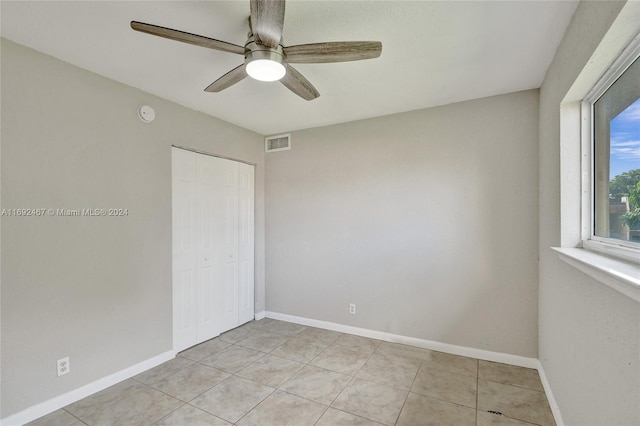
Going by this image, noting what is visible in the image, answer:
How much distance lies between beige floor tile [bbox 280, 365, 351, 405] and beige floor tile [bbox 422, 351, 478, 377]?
32.8 inches

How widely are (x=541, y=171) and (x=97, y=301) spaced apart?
12.2ft

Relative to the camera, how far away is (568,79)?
1662 mm

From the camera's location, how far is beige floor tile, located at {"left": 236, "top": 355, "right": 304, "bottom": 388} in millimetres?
2371

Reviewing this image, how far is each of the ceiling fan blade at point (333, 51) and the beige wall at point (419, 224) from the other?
5.47ft

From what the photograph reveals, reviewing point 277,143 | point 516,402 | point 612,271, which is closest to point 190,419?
point 516,402

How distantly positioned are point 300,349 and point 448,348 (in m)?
1.48

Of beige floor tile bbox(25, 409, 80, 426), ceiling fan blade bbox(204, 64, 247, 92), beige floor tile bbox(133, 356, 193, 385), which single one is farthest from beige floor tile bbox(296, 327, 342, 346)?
ceiling fan blade bbox(204, 64, 247, 92)

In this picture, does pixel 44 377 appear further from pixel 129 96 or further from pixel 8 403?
pixel 129 96

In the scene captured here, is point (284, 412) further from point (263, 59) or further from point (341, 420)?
point (263, 59)

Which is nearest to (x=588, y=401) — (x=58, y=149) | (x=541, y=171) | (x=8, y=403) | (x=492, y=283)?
(x=492, y=283)

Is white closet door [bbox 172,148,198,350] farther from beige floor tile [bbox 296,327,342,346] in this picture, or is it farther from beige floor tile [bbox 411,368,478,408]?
beige floor tile [bbox 411,368,478,408]

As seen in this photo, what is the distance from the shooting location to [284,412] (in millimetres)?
1983

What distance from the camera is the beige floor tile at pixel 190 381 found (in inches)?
86.8

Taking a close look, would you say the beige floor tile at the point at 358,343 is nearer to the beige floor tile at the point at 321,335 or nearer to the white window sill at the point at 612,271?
the beige floor tile at the point at 321,335
